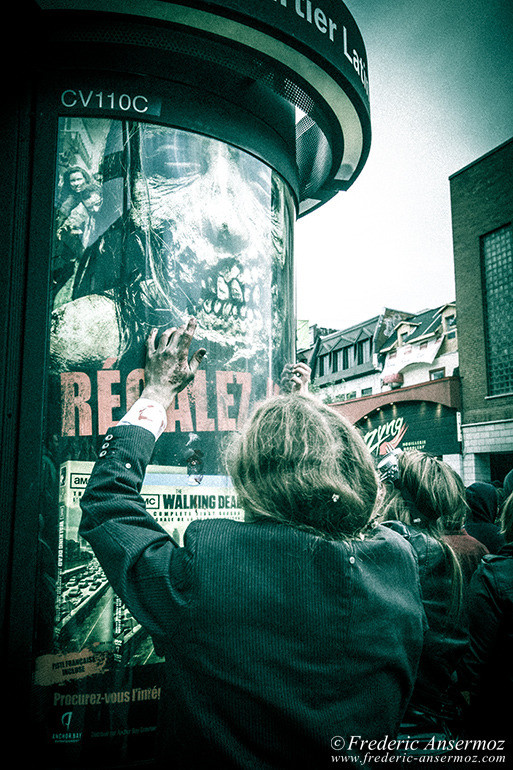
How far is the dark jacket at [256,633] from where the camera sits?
4.36 feet

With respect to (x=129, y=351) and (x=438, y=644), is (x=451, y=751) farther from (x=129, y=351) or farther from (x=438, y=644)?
(x=129, y=351)

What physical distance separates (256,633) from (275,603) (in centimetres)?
9

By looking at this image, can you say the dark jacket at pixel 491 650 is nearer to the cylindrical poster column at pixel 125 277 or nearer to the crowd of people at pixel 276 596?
the crowd of people at pixel 276 596

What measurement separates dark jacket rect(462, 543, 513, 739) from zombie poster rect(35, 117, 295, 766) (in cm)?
120

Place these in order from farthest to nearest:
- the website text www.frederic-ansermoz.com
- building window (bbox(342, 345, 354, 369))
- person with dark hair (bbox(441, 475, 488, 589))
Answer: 1. building window (bbox(342, 345, 354, 369))
2. person with dark hair (bbox(441, 475, 488, 589))
3. the website text www.frederic-ansermoz.com

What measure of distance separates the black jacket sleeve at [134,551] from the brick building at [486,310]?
827 inches

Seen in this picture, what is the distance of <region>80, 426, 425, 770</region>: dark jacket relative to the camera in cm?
133

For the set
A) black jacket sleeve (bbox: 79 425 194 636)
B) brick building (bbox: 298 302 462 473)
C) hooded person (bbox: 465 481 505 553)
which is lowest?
hooded person (bbox: 465 481 505 553)

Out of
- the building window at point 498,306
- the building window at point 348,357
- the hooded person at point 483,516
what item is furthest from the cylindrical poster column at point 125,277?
the building window at point 348,357

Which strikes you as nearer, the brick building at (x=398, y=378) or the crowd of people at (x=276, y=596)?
the crowd of people at (x=276, y=596)

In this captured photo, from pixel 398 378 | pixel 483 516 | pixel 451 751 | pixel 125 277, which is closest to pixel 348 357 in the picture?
pixel 398 378

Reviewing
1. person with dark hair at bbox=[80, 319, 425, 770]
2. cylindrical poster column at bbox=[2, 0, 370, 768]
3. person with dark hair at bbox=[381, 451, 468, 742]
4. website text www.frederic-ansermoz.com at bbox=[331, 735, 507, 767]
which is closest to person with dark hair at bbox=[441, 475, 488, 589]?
person with dark hair at bbox=[381, 451, 468, 742]

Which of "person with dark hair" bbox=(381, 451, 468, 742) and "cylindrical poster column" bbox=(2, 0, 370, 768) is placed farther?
"person with dark hair" bbox=(381, 451, 468, 742)

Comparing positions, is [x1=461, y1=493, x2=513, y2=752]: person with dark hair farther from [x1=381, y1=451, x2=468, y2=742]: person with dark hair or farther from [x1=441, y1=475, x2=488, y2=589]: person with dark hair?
[x1=441, y1=475, x2=488, y2=589]: person with dark hair
